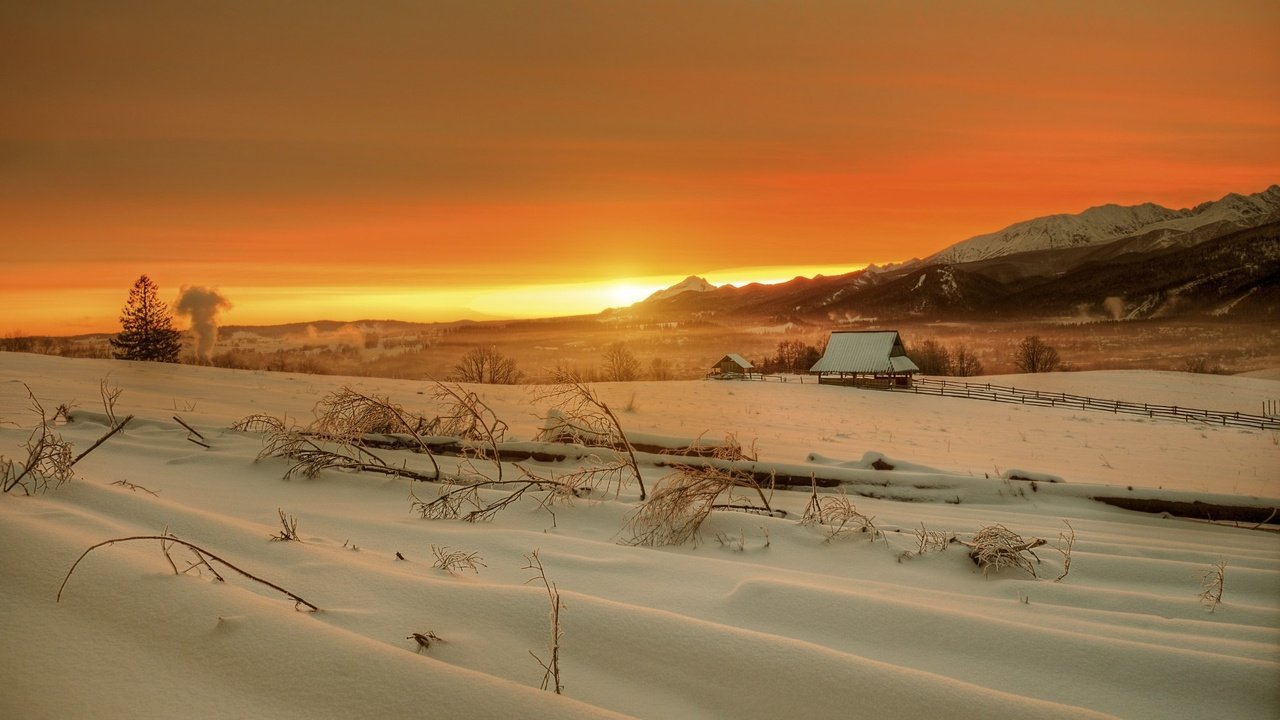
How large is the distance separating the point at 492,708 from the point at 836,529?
3314 mm

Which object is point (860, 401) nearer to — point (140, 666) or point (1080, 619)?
point (1080, 619)

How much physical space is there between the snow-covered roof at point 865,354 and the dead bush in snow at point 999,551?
35.7 metres

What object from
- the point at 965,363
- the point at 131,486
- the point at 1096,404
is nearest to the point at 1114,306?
the point at 965,363

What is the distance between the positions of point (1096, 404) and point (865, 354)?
1146 cm

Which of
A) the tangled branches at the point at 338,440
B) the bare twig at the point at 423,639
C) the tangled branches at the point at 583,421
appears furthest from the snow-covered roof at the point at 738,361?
the bare twig at the point at 423,639

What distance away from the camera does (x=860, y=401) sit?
28.8 metres

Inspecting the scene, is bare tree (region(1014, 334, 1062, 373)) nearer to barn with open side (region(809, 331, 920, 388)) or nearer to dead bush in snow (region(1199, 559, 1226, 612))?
barn with open side (region(809, 331, 920, 388))

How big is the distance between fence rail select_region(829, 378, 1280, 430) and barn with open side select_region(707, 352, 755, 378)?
7.58 m

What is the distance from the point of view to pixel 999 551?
4086 mm

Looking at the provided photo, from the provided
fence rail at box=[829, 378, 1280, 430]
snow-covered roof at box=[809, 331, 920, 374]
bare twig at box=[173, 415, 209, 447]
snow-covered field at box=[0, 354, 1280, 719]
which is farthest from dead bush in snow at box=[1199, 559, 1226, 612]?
snow-covered roof at box=[809, 331, 920, 374]

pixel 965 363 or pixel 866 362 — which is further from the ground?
pixel 866 362

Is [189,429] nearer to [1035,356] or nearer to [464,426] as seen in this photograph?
[464,426]

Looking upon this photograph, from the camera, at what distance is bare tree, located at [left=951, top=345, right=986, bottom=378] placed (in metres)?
61.9

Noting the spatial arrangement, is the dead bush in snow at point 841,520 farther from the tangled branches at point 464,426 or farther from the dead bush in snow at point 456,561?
the tangled branches at point 464,426
